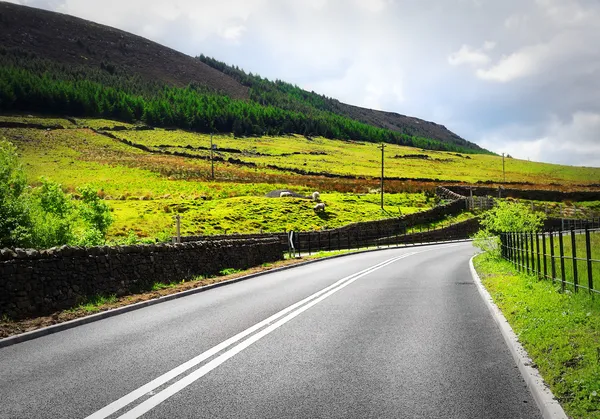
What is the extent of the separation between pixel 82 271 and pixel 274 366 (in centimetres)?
797

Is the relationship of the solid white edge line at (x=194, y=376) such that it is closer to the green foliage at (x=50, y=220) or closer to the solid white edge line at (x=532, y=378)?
the solid white edge line at (x=532, y=378)

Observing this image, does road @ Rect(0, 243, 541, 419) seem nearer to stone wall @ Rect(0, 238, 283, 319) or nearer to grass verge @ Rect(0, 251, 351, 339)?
grass verge @ Rect(0, 251, 351, 339)

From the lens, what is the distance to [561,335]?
7.22 meters

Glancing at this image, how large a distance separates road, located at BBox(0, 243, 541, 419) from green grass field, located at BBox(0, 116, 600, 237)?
34.4 m

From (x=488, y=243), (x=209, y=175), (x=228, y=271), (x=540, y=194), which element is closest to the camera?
(x=228, y=271)

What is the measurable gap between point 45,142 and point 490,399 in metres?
122

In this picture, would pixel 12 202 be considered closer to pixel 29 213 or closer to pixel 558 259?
pixel 29 213

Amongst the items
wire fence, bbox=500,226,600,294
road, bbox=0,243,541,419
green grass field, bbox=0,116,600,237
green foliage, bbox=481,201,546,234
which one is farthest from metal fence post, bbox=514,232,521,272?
green grass field, bbox=0,116,600,237

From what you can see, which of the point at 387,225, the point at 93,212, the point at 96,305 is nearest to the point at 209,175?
the point at 387,225

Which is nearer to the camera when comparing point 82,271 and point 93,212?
point 82,271

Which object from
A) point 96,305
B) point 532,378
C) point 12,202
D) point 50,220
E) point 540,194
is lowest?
point 96,305

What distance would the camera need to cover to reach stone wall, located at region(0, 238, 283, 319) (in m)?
10.4

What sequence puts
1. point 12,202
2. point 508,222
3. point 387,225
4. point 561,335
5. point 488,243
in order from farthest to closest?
point 387,225 < point 488,243 < point 12,202 < point 508,222 < point 561,335

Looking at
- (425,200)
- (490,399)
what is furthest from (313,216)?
(490,399)
